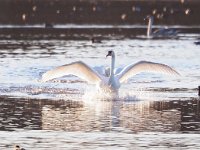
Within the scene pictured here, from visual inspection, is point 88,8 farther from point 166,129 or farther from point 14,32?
point 166,129

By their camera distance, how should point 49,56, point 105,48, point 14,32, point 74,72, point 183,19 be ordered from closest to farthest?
point 74,72 → point 49,56 → point 105,48 → point 14,32 → point 183,19

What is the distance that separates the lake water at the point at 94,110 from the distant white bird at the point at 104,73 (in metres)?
0.30

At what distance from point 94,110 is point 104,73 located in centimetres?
336

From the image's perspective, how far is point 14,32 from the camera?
164 ft

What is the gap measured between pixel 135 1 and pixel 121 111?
67.7m

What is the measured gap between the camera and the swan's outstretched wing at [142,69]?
22.6 metres

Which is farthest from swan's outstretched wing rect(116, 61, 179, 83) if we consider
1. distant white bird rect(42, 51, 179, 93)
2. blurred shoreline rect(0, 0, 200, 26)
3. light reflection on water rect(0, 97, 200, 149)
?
blurred shoreline rect(0, 0, 200, 26)

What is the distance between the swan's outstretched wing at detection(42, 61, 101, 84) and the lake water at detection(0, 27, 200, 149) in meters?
0.36

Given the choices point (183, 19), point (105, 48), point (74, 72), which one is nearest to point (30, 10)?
point (183, 19)

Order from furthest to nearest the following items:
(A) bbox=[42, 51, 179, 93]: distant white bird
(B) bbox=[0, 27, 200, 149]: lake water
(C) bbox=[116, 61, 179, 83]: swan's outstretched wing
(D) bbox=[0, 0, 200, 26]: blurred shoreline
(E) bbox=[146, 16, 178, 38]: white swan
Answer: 1. (D) bbox=[0, 0, 200, 26]: blurred shoreline
2. (E) bbox=[146, 16, 178, 38]: white swan
3. (C) bbox=[116, 61, 179, 83]: swan's outstretched wing
4. (A) bbox=[42, 51, 179, 93]: distant white bird
5. (B) bbox=[0, 27, 200, 149]: lake water

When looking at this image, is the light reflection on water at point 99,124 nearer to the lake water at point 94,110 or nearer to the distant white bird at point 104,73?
the lake water at point 94,110

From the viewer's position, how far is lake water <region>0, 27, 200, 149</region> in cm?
1598

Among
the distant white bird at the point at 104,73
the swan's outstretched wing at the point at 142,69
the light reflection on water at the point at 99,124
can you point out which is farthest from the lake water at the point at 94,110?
the swan's outstretched wing at the point at 142,69

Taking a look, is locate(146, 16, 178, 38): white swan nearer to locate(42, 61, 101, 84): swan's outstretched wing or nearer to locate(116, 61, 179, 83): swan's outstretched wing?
locate(116, 61, 179, 83): swan's outstretched wing
